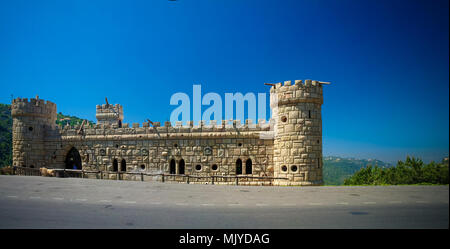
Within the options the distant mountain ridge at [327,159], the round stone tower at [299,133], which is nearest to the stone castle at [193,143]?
the round stone tower at [299,133]

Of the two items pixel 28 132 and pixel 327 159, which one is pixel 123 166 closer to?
pixel 28 132

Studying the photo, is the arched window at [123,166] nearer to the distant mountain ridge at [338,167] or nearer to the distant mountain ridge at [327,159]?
the distant mountain ridge at [327,159]

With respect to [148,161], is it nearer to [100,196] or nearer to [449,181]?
[100,196]

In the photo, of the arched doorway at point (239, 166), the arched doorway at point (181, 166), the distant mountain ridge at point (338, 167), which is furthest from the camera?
the distant mountain ridge at point (338, 167)

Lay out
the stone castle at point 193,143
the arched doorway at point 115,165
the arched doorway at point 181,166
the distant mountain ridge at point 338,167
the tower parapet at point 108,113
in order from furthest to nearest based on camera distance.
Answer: the distant mountain ridge at point 338,167 → the tower parapet at point 108,113 → the arched doorway at point 115,165 → the arched doorway at point 181,166 → the stone castle at point 193,143

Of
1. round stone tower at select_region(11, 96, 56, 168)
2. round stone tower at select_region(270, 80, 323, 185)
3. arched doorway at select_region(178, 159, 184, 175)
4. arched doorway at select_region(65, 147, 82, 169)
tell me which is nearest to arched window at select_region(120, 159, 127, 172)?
arched doorway at select_region(65, 147, 82, 169)

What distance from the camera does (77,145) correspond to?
2089cm

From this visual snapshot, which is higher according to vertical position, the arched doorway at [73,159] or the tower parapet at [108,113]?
the tower parapet at [108,113]

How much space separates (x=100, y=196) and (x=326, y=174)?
81.9 m

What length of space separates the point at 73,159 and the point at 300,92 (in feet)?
62.0

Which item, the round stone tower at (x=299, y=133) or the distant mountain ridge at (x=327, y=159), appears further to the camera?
the distant mountain ridge at (x=327, y=159)

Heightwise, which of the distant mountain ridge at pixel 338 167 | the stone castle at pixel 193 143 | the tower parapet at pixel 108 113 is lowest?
the distant mountain ridge at pixel 338 167

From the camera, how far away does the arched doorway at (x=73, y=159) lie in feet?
69.8
